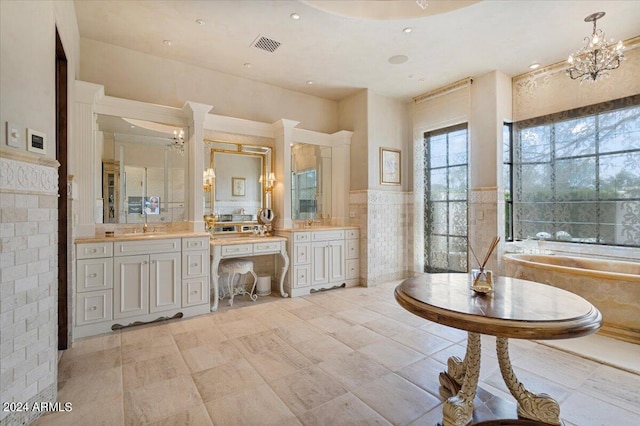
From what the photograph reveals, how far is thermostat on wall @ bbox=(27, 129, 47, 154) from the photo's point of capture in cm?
172

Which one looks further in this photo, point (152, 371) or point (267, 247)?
point (267, 247)

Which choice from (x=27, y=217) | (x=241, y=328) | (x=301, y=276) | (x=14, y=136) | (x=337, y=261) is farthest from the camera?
(x=337, y=261)

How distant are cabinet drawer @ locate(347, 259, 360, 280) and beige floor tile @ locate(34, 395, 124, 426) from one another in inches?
133

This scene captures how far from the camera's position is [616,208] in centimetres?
346

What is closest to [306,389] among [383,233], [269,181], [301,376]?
[301,376]

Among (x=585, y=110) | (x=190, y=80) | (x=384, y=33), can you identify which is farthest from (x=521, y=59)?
(x=190, y=80)

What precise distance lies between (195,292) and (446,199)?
156 inches

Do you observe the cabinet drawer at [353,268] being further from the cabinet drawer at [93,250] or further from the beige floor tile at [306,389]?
the cabinet drawer at [93,250]

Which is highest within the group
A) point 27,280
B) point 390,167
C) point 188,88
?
point 188,88

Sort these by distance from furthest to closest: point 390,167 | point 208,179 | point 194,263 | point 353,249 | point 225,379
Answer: point 390,167, point 353,249, point 208,179, point 194,263, point 225,379

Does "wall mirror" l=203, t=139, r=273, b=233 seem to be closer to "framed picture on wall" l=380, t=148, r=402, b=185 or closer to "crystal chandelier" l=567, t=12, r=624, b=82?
"framed picture on wall" l=380, t=148, r=402, b=185

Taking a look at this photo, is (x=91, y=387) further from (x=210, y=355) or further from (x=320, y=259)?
(x=320, y=259)

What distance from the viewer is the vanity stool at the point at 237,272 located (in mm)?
3790

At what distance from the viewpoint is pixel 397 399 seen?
1.93 meters
